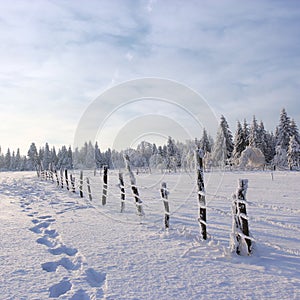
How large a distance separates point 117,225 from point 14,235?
2636 millimetres

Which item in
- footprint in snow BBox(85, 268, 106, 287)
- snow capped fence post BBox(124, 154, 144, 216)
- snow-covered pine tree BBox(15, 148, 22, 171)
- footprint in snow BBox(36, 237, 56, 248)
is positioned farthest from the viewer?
snow-covered pine tree BBox(15, 148, 22, 171)

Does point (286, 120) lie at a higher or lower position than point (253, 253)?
higher

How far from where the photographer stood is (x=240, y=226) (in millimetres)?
5176

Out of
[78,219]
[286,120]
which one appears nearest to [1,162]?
[286,120]

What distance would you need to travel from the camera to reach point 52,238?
6465 millimetres

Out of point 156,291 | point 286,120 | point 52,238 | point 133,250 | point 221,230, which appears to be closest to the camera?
point 156,291

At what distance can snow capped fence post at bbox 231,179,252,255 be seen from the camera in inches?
198

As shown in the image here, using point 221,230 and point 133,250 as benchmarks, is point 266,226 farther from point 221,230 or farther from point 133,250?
point 133,250

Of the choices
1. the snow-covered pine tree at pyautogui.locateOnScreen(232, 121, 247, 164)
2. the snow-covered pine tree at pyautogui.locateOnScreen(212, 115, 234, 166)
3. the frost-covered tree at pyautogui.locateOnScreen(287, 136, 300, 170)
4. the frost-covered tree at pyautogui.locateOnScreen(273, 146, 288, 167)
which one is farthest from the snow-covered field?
the frost-covered tree at pyautogui.locateOnScreen(273, 146, 288, 167)

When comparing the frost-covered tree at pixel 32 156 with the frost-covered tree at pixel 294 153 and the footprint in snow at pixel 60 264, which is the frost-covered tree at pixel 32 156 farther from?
the footprint in snow at pixel 60 264

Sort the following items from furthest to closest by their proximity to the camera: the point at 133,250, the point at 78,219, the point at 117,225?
1. the point at 78,219
2. the point at 117,225
3. the point at 133,250

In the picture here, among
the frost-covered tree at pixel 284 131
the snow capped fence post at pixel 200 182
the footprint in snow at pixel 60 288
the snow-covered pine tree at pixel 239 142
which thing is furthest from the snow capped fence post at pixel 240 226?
the frost-covered tree at pixel 284 131

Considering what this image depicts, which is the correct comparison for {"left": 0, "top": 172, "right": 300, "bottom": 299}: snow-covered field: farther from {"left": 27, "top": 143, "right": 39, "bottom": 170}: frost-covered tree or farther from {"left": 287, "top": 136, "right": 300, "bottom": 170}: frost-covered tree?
{"left": 27, "top": 143, "right": 39, "bottom": 170}: frost-covered tree

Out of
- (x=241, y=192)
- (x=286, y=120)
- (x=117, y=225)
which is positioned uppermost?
(x=286, y=120)
